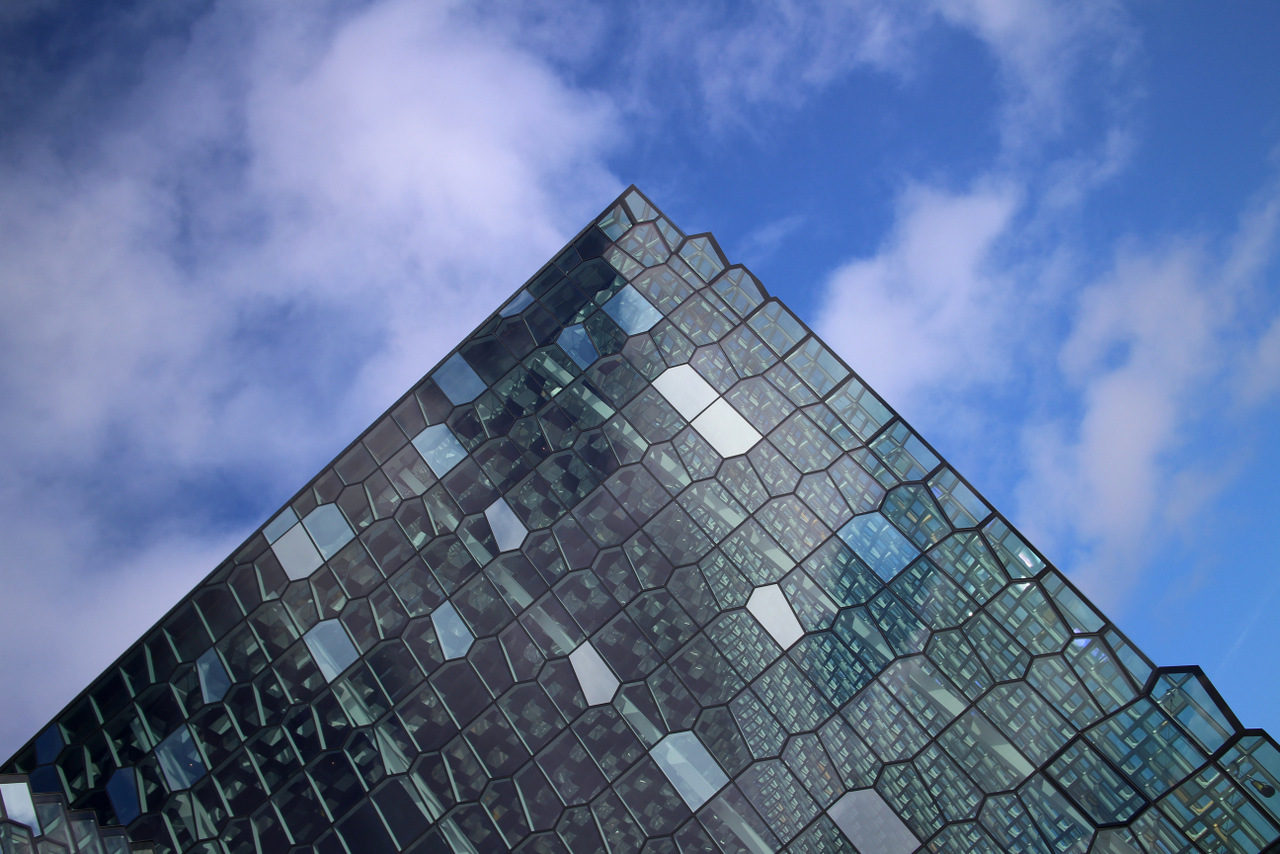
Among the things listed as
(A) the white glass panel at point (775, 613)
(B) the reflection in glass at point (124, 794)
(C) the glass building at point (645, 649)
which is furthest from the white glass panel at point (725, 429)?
(B) the reflection in glass at point (124, 794)

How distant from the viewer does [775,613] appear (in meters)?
15.3

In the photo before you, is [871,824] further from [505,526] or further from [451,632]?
Result: [505,526]

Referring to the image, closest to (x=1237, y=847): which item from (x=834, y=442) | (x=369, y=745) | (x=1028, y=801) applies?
(x=1028, y=801)

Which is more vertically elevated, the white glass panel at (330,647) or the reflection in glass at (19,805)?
the white glass panel at (330,647)

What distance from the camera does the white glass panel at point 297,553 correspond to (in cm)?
1848

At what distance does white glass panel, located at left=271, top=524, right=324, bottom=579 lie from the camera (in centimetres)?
1848

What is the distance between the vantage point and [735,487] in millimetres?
16562

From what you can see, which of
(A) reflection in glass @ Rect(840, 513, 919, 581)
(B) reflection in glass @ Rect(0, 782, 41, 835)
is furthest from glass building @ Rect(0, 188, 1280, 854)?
(B) reflection in glass @ Rect(0, 782, 41, 835)

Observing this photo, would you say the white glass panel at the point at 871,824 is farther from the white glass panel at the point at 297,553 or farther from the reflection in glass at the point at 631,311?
the white glass panel at the point at 297,553

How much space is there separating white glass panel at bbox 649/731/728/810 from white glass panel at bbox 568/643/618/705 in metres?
1.49

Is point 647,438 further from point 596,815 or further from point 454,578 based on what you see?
point 596,815

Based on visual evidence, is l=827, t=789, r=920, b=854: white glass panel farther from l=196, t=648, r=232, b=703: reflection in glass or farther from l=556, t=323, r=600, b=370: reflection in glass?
l=196, t=648, r=232, b=703: reflection in glass

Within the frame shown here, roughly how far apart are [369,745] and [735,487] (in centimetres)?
995

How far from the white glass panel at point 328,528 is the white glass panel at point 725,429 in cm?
928
